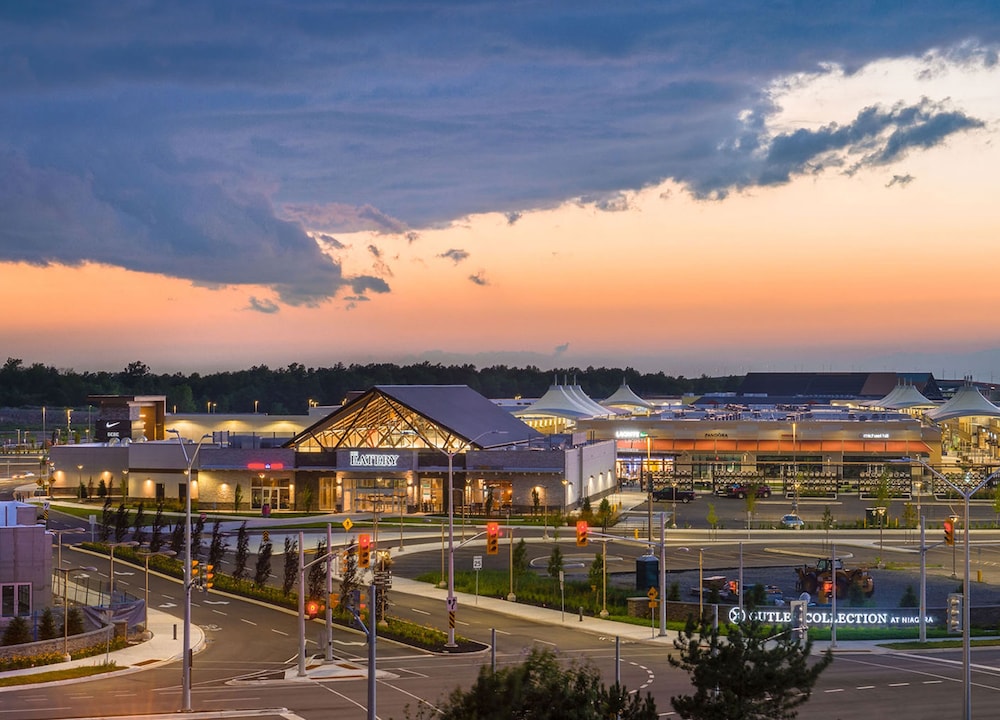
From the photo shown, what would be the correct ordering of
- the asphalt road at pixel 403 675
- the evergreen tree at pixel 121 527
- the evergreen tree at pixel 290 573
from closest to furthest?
the asphalt road at pixel 403 675 → the evergreen tree at pixel 290 573 → the evergreen tree at pixel 121 527

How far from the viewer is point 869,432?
13675 cm

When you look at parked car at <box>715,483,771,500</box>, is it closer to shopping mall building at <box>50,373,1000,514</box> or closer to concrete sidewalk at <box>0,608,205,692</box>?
shopping mall building at <box>50,373,1000,514</box>

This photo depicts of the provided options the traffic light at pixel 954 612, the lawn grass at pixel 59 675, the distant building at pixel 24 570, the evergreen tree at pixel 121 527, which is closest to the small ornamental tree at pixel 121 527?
the evergreen tree at pixel 121 527

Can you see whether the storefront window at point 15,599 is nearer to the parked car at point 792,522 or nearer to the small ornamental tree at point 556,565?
the small ornamental tree at point 556,565

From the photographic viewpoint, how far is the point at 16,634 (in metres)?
49.6

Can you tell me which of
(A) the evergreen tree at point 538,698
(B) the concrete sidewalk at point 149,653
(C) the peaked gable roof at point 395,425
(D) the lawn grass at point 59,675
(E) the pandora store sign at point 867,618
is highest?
(C) the peaked gable roof at point 395,425

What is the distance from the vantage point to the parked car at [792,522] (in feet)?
308

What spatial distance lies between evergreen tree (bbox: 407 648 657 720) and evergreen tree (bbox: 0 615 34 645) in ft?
98.4

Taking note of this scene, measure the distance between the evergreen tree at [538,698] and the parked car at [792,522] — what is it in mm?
71134

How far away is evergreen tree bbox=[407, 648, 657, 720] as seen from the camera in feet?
74.3

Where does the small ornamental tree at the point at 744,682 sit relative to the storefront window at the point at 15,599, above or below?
above

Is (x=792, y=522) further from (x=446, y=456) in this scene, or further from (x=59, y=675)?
(x=59, y=675)

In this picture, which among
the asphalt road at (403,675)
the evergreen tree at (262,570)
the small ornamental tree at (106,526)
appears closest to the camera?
the asphalt road at (403,675)

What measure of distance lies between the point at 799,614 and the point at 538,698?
30.8 meters
